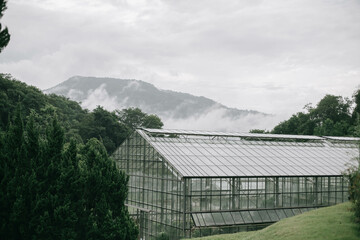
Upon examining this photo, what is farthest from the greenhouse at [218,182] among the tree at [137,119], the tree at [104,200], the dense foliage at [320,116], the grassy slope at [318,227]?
the tree at [137,119]

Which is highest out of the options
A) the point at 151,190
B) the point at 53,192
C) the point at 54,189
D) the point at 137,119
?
the point at 137,119

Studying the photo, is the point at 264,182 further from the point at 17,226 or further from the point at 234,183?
the point at 17,226

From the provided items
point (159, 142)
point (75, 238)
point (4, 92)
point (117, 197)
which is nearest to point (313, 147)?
point (159, 142)

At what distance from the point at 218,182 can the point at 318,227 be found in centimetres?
1158

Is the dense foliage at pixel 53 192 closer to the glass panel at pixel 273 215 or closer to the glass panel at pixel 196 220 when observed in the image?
the glass panel at pixel 196 220

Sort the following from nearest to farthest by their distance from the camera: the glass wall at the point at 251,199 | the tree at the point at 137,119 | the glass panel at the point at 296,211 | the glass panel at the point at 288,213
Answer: the glass wall at the point at 251,199
the glass panel at the point at 288,213
the glass panel at the point at 296,211
the tree at the point at 137,119

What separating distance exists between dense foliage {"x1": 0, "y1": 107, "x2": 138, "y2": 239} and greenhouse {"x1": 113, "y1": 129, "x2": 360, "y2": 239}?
7333 millimetres

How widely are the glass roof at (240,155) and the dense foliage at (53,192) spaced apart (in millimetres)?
8146

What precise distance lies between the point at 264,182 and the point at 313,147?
1365cm

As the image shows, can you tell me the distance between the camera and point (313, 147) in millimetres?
49375

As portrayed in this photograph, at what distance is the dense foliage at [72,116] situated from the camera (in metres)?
64.9

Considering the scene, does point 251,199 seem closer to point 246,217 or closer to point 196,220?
point 246,217

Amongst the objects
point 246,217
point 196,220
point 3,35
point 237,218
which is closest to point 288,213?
point 246,217

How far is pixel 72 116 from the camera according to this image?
91.2 meters
